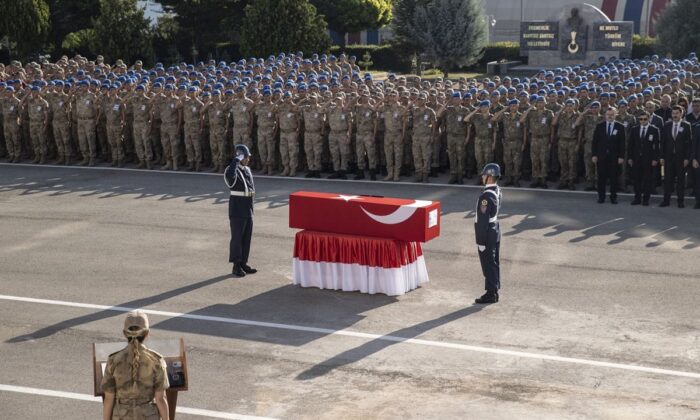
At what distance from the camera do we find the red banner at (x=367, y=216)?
12805 millimetres

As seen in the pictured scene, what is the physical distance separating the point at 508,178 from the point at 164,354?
14.6 meters

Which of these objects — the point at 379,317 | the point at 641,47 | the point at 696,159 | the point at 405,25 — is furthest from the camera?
the point at 641,47

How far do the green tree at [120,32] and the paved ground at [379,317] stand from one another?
69.1 feet

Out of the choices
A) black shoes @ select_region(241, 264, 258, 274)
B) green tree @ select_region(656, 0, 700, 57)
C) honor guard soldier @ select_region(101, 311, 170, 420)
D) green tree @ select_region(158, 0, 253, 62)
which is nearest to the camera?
honor guard soldier @ select_region(101, 311, 170, 420)

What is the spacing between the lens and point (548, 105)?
20859 mm

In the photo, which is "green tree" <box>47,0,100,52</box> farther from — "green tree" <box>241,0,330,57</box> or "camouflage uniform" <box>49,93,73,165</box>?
"camouflage uniform" <box>49,93,73,165</box>

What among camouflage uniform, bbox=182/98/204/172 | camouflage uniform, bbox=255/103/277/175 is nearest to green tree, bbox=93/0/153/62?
camouflage uniform, bbox=182/98/204/172

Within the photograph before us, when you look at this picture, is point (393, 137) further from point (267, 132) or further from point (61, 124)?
point (61, 124)

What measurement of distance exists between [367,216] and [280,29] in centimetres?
2710

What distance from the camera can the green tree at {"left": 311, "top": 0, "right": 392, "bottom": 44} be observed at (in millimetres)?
51031

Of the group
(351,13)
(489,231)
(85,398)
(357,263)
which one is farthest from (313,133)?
(351,13)

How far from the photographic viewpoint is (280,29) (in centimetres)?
3909

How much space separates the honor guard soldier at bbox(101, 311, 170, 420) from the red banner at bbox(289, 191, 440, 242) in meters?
6.45

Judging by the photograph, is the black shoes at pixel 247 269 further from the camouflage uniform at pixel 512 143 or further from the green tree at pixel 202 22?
the green tree at pixel 202 22
